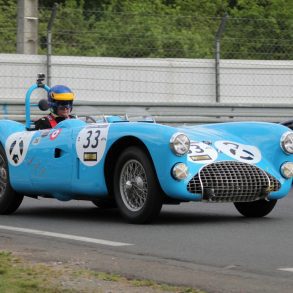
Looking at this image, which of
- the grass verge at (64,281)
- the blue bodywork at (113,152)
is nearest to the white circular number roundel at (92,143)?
the blue bodywork at (113,152)

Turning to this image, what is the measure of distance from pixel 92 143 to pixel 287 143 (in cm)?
179

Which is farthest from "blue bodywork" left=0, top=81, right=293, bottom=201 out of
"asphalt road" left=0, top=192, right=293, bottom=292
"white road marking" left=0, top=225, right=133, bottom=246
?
"white road marking" left=0, top=225, right=133, bottom=246

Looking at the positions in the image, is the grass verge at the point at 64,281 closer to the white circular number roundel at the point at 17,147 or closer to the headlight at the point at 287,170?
the headlight at the point at 287,170

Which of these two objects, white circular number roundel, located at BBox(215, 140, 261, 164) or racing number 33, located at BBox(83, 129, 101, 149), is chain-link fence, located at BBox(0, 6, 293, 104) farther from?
white circular number roundel, located at BBox(215, 140, 261, 164)

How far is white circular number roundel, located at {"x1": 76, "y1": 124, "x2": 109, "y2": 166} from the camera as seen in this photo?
1055cm

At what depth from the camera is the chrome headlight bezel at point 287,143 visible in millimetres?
10641

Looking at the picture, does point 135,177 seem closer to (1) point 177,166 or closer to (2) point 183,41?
(1) point 177,166

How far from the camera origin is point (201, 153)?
400 inches

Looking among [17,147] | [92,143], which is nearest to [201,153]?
[92,143]

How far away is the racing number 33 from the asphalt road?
71 cm

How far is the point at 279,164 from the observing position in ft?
34.7

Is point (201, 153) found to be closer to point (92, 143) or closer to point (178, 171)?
point (178, 171)

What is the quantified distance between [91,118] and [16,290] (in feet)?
16.2

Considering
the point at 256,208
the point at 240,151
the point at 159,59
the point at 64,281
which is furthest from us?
the point at 159,59
